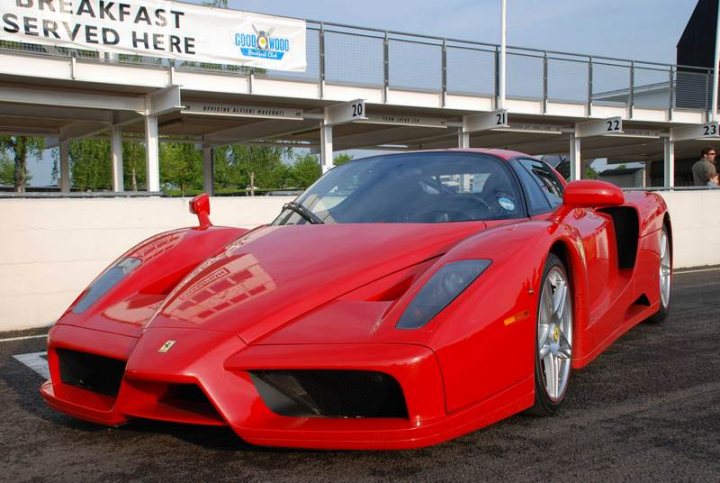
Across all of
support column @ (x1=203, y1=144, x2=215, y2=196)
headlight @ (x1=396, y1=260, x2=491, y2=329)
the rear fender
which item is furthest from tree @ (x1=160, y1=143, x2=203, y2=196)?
headlight @ (x1=396, y1=260, x2=491, y2=329)

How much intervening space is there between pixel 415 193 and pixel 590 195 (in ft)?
2.95

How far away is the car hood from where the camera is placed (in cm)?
275

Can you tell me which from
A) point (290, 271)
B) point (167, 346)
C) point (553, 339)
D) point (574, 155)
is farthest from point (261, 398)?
A: point (574, 155)

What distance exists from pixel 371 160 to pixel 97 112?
687 inches

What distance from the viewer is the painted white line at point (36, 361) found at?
4405 millimetres

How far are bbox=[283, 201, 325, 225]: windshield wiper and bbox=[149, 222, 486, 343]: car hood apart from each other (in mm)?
125

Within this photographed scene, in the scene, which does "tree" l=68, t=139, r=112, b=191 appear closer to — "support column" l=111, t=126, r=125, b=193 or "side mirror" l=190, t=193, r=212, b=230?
"support column" l=111, t=126, r=125, b=193

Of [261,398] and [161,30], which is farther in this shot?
[161,30]

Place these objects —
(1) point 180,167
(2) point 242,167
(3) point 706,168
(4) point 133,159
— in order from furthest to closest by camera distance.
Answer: (2) point 242,167
(1) point 180,167
(4) point 133,159
(3) point 706,168

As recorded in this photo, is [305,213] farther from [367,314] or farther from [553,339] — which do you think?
[553,339]

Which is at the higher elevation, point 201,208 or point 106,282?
point 201,208

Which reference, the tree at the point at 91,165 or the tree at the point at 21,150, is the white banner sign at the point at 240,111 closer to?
the tree at the point at 21,150

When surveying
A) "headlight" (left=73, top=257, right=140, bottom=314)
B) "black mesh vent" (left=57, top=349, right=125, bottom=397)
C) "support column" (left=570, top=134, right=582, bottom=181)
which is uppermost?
"support column" (left=570, top=134, right=582, bottom=181)

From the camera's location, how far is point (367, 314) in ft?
8.71
